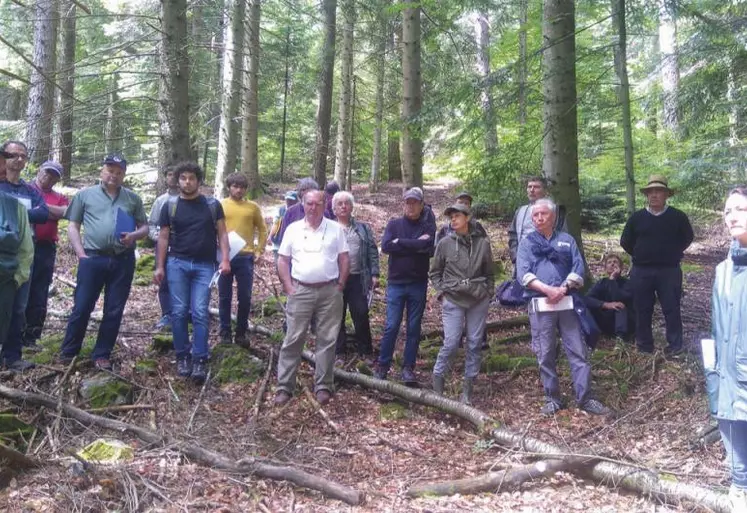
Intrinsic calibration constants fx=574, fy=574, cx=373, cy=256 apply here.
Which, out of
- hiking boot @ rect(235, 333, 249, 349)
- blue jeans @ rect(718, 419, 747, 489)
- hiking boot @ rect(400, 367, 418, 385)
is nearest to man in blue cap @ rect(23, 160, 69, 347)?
hiking boot @ rect(235, 333, 249, 349)

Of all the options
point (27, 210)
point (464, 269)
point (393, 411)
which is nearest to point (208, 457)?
point (393, 411)

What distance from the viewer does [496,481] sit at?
4.11m

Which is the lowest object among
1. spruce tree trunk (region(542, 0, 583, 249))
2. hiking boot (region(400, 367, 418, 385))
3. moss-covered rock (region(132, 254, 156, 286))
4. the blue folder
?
hiking boot (region(400, 367, 418, 385))

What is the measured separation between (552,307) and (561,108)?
298 cm

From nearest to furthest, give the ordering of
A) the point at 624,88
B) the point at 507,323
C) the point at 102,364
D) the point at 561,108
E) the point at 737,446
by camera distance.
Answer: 1. the point at 737,446
2. the point at 102,364
3. the point at 561,108
4. the point at 624,88
5. the point at 507,323

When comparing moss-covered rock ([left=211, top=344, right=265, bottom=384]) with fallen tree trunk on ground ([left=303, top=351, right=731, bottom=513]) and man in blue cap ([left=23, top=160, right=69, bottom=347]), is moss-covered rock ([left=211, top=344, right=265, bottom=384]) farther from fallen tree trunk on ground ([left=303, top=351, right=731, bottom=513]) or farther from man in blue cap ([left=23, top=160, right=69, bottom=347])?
man in blue cap ([left=23, top=160, right=69, bottom=347])

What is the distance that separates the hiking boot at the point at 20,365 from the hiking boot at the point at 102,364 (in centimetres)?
53

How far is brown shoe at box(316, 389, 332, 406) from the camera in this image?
5605 millimetres

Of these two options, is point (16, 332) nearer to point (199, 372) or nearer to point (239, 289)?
point (199, 372)

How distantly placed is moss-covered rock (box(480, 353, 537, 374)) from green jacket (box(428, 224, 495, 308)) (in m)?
1.27

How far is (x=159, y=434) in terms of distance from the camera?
4.50 m

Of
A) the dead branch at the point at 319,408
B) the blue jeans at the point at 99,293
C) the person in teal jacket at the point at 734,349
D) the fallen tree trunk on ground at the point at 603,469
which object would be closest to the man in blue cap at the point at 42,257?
the blue jeans at the point at 99,293

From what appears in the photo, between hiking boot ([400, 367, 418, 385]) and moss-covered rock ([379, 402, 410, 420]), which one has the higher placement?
hiking boot ([400, 367, 418, 385])

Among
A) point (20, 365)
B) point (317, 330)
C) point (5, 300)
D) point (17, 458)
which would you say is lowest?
point (17, 458)
